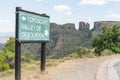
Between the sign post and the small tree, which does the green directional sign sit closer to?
the sign post

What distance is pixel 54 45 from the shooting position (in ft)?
581

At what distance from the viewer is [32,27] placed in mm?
12516

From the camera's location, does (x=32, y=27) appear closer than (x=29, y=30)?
No

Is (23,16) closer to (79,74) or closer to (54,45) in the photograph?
(79,74)

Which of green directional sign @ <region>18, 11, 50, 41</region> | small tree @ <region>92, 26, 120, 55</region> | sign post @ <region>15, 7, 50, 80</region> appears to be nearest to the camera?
sign post @ <region>15, 7, 50, 80</region>

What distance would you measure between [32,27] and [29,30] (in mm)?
281

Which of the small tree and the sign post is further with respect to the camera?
the small tree

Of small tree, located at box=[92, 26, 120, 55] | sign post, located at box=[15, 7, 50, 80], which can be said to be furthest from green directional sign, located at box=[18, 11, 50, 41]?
small tree, located at box=[92, 26, 120, 55]

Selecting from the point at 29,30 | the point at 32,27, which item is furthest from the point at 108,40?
the point at 29,30

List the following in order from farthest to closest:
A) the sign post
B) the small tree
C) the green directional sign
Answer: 1. the small tree
2. the green directional sign
3. the sign post

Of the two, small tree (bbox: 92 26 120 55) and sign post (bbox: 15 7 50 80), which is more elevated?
sign post (bbox: 15 7 50 80)

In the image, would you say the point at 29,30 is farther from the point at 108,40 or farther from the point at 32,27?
the point at 108,40

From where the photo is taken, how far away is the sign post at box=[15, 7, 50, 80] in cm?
1130

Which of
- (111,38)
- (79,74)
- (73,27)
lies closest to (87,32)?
(73,27)
